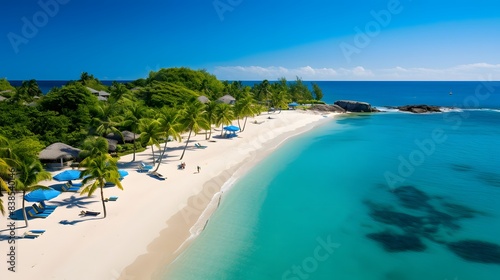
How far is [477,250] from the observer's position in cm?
2042

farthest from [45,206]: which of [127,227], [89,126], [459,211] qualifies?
[459,211]

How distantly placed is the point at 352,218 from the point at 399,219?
12.2 feet

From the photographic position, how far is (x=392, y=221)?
24312 millimetres

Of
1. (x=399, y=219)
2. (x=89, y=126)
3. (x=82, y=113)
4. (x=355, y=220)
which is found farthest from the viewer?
(x=82, y=113)

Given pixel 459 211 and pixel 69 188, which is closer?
pixel 69 188

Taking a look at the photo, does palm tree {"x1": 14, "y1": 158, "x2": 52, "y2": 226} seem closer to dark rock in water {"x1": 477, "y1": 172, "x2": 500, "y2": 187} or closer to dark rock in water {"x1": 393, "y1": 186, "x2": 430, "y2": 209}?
dark rock in water {"x1": 393, "y1": 186, "x2": 430, "y2": 209}

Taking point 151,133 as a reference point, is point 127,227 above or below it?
below

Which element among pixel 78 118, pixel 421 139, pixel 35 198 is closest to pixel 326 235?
pixel 35 198

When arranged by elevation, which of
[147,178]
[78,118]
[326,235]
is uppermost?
[78,118]

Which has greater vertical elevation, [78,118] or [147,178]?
[78,118]

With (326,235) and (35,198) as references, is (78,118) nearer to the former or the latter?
(35,198)

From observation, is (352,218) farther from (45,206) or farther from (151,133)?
(45,206)

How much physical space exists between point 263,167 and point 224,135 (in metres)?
15.8

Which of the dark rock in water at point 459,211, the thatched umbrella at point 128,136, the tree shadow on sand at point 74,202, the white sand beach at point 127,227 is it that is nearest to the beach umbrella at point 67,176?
the white sand beach at point 127,227
